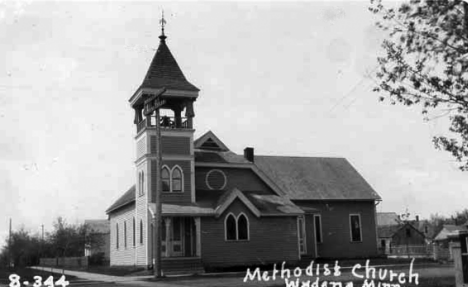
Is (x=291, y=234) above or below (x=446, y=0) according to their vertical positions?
below

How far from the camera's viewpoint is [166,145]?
35094mm

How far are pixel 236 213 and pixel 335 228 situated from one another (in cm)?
1059

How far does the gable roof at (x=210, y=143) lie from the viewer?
3866 centimetres

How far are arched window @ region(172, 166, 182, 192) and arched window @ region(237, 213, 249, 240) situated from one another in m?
3.66

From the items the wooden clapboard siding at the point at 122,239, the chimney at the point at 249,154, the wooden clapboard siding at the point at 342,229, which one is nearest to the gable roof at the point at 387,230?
the wooden clapboard siding at the point at 342,229

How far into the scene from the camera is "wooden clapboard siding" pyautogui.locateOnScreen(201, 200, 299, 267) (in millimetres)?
33750

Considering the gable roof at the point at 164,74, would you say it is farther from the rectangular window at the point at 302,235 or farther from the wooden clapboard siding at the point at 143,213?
the rectangular window at the point at 302,235

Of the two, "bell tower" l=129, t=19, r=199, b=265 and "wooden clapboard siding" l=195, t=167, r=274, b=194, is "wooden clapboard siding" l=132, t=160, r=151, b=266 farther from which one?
"wooden clapboard siding" l=195, t=167, r=274, b=194

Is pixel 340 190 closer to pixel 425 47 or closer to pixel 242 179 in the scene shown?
pixel 242 179

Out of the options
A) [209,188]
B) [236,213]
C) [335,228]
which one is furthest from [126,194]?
[335,228]

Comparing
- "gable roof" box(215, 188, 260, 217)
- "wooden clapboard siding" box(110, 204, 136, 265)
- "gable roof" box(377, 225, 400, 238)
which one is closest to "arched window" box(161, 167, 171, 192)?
"gable roof" box(215, 188, 260, 217)

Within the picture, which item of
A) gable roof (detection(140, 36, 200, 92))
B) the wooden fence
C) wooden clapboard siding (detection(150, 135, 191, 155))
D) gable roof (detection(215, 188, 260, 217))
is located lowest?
the wooden fence

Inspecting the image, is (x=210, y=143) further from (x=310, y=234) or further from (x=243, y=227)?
(x=310, y=234)

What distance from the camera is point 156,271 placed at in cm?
2778
